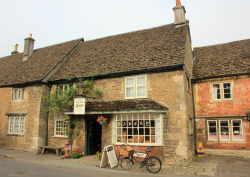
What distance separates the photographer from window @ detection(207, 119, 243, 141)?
13047 mm

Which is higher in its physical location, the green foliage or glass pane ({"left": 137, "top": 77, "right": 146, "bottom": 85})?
glass pane ({"left": 137, "top": 77, "right": 146, "bottom": 85})

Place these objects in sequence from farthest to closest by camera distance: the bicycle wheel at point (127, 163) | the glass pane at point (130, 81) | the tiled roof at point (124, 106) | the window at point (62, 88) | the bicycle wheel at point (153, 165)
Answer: the window at point (62, 88), the glass pane at point (130, 81), the tiled roof at point (124, 106), the bicycle wheel at point (127, 163), the bicycle wheel at point (153, 165)

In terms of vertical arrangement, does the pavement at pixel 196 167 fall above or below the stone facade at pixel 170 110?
below

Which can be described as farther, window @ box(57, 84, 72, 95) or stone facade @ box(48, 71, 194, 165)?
window @ box(57, 84, 72, 95)

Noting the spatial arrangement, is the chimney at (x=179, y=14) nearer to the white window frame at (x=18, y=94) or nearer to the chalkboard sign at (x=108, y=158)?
the chalkboard sign at (x=108, y=158)

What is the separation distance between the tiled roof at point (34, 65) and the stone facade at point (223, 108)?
11342mm

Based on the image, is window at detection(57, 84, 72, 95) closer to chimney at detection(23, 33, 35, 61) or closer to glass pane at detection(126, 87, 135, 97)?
glass pane at detection(126, 87, 135, 97)

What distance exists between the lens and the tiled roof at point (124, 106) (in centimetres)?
1091

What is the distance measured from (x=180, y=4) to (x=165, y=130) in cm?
1024

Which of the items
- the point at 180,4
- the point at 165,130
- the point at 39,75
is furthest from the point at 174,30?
the point at 39,75

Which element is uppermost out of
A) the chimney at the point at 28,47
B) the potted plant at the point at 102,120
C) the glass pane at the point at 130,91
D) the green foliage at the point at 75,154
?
the chimney at the point at 28,47

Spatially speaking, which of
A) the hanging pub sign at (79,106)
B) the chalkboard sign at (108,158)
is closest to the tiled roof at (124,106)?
the hanging pub sign at (79,106)

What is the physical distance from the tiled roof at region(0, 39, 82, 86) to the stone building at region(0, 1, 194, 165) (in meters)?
0.13

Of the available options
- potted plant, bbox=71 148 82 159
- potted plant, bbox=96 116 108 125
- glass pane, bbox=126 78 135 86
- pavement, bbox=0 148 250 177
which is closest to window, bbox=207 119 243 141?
pavement, bbox=0 148 250 177
